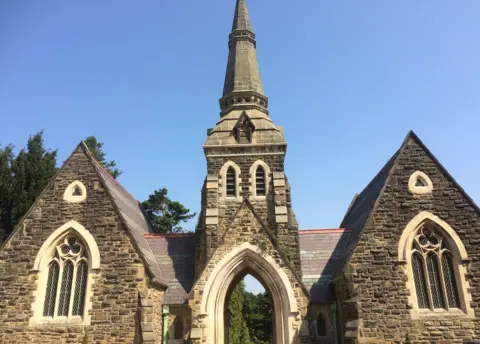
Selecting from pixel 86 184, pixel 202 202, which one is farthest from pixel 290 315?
pixel 86 184

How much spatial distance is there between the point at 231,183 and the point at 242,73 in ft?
23.1

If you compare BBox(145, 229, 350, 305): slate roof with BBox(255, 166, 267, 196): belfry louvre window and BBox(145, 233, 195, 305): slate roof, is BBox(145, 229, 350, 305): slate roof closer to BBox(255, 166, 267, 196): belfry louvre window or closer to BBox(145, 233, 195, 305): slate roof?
BBox(145, 233, 195, 305): slate roof

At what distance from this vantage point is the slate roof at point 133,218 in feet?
46.6

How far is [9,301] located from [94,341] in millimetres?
3471

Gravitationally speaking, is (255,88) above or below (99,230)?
above

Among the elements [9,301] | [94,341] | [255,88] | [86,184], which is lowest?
[94,341]

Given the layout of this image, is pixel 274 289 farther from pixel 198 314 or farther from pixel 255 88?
pixel 255 88

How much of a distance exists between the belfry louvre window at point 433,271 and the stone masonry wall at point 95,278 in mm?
9676

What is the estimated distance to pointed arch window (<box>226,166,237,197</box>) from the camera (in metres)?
17.9

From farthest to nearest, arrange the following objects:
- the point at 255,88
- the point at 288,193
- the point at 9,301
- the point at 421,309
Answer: the point at 255,88
the point at 288,193
the point at 9,301
the point at 421,309

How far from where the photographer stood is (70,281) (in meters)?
13.8

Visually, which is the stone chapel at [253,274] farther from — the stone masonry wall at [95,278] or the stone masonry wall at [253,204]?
the stone masonry wall at [253,204]

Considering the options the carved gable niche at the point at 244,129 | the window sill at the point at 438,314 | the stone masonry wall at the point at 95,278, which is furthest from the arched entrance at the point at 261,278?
the carved gable niche at the point at 244,129

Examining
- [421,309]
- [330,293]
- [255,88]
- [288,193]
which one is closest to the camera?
[421,309]
